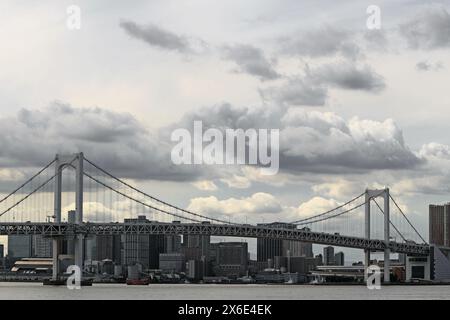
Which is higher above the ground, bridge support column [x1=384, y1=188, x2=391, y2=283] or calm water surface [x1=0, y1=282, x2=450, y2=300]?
bridge support column [x1=384, y1=188, x2=391, y2=283]

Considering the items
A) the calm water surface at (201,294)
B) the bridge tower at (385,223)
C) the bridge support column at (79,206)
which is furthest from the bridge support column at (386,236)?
the bridge support column at (79,206)

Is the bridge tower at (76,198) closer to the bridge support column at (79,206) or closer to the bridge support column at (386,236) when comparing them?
the bridge support column at (79,206)

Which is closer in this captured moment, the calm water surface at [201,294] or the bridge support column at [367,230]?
the calm water surface at [201,294]

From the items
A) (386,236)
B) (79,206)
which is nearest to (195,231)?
(79,206)

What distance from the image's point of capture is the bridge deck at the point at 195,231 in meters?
108

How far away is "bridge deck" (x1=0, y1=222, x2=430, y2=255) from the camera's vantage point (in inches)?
4250

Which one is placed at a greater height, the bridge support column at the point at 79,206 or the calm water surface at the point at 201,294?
the bridge support column at the point at 79,206

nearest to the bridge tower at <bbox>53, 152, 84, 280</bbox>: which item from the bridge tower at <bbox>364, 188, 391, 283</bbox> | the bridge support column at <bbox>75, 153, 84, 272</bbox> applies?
the bridge support column at <bbox>75, 153, 84, 272</bbox>

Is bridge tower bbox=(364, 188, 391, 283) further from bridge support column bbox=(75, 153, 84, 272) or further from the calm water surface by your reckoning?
bridge support column bbox=(75, 153, 84, 272)

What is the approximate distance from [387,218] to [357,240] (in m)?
5.35
